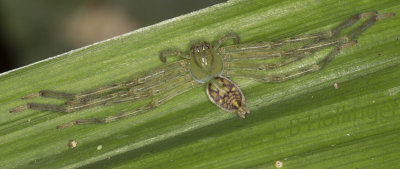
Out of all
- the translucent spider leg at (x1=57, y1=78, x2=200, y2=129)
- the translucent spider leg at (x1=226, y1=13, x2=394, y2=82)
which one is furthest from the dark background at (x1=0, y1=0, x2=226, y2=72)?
the translucent spider leg at (x1=226, y1=13, x2=394, y2=82)

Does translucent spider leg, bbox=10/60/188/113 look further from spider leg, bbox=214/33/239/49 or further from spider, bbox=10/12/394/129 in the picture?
spider leg, bbox=214/33/239/49

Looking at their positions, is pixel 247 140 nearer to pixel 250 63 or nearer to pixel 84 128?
pixel 250 63

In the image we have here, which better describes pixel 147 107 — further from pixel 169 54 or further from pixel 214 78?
pixel 214 78

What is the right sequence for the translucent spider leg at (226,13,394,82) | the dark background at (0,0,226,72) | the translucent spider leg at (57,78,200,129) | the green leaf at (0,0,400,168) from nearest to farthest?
the green leaf at (0,0,400,168), the translucent spider leg at (226,13,394,82), the translucent spider leg at (57,78,200,129), the dark background at (0,0,226,72)

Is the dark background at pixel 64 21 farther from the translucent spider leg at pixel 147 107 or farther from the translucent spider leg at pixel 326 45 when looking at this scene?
the translucent spider leg at pixel 326 45

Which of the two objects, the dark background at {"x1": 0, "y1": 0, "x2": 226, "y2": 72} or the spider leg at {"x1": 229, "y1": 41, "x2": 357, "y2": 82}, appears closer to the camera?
the spider leg at {"x1": 229, "y1": 41, "x2": 357, "y2": 82}

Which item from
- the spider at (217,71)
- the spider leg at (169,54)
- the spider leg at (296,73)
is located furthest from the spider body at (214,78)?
the spider leg at (296,73)
